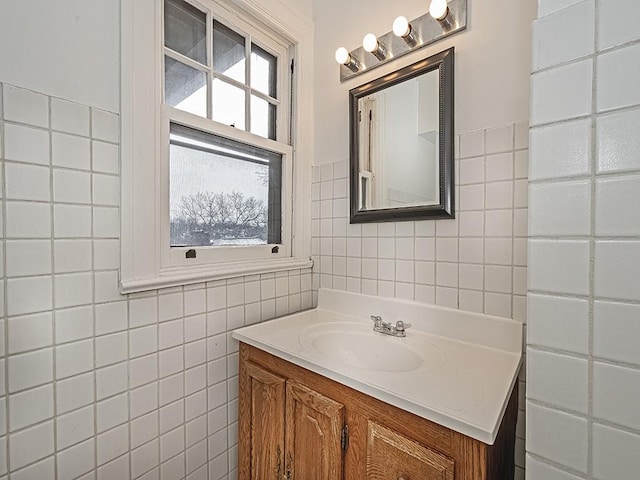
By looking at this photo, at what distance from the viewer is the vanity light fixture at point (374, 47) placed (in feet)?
4.24

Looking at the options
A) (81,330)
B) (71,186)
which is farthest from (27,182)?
(81,330)

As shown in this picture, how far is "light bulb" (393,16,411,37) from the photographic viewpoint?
1.18 m

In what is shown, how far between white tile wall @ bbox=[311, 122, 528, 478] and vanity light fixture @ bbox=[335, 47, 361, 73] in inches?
25.1

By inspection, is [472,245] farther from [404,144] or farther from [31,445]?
[31,445]

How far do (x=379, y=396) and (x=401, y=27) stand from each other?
1.31 m

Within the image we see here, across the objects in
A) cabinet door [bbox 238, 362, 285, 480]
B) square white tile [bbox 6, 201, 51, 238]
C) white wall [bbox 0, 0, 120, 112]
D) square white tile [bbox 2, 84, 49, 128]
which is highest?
white wall [bbox 0, 0, 120, 112]

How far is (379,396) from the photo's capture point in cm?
78

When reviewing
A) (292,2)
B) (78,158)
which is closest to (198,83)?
(78,158)

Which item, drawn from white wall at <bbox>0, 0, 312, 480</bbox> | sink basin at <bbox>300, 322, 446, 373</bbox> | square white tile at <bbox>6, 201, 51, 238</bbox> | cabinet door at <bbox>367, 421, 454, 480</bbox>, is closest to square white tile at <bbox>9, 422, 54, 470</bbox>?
white wall at <bbox>0, 0, 312, 480</bbox>

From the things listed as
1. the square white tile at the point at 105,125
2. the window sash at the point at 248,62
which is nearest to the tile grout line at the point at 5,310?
the square white tile at the point at 105,125

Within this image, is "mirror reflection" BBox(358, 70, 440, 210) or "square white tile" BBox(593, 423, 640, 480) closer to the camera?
"square white tile" BBox(593, 423, 640, 480)

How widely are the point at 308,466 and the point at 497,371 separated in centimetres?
66

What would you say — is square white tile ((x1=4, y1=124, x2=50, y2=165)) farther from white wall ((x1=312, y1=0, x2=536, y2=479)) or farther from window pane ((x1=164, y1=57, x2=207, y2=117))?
white wall ((x1=312, y1=0, x2=536, y2=479))

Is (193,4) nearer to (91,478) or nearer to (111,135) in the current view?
(111,135)
